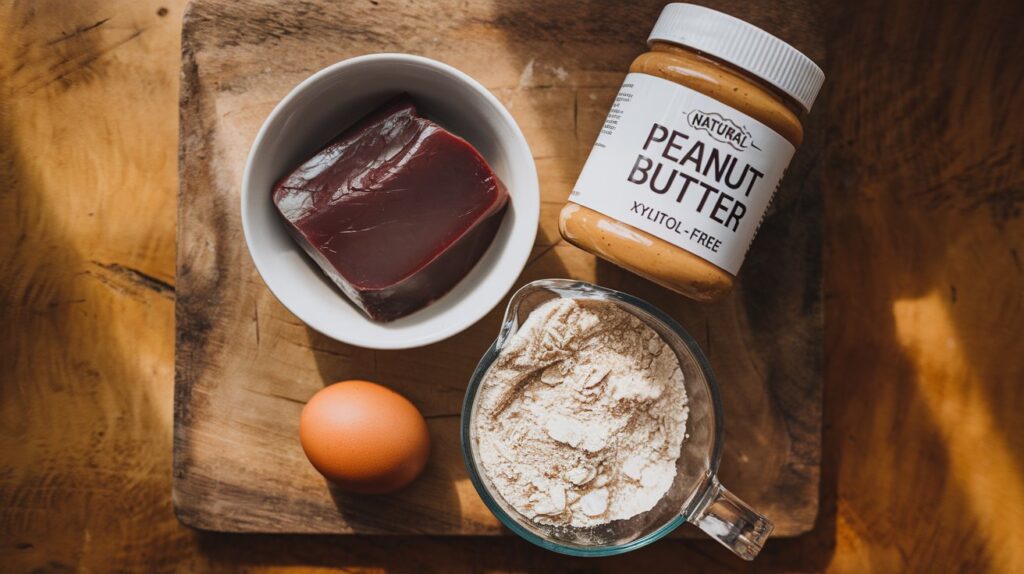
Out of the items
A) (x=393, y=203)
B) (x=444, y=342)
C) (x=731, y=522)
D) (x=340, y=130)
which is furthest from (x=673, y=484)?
(x=340, y=130)

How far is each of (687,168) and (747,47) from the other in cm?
20

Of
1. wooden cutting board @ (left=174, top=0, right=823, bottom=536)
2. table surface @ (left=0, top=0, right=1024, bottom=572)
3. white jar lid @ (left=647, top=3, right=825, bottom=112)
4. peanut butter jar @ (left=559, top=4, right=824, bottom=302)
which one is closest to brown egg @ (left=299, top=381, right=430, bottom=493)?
wooden cutting board @ (left=174, top=0, right=823, bottom=536)

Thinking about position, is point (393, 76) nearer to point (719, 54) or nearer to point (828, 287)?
point (719, 54)

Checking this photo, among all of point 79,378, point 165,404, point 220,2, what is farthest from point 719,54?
point 79,378

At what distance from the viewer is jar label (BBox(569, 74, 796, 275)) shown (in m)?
1.06

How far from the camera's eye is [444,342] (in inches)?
50.1

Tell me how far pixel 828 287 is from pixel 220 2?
127 cm

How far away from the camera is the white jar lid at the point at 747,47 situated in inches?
41.3

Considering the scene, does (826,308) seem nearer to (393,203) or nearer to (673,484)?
(673,484)

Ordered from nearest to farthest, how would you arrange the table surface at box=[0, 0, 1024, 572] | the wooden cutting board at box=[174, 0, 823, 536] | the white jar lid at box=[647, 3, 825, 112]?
the white jar lid at box=[647, 3, 825, 112] → the wooden cutting board at box=[174, 0, 823, 536] → the table surface at box=[0, 0, 1024, 572]

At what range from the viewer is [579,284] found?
1.17 metres

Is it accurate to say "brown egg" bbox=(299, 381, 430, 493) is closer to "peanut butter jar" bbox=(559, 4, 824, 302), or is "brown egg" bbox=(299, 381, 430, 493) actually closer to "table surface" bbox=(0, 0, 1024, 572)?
"table surface" bbox=(0, 0, 1024, 572)

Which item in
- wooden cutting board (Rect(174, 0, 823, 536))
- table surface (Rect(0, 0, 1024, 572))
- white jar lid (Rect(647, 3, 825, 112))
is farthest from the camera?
table surface (Rect(0, 0, 1024, 572))

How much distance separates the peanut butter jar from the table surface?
0.44m
